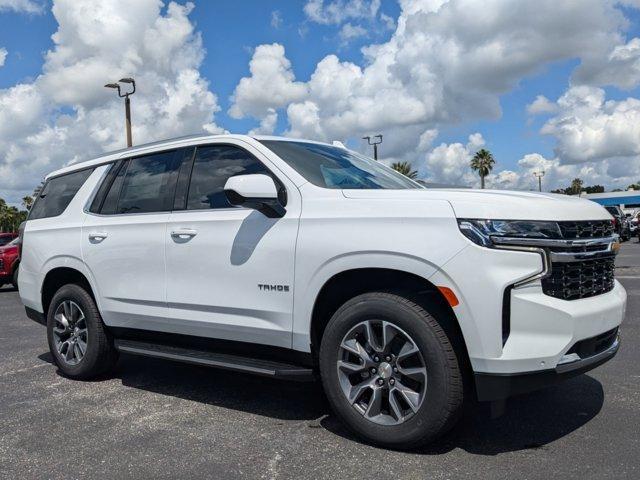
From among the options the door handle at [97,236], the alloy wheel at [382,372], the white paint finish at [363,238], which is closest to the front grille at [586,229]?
the white paint finish at [363,238]

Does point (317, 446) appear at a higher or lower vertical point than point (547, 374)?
lower

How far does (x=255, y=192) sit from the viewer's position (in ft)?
12.0

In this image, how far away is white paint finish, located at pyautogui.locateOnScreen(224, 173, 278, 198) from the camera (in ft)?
12.0

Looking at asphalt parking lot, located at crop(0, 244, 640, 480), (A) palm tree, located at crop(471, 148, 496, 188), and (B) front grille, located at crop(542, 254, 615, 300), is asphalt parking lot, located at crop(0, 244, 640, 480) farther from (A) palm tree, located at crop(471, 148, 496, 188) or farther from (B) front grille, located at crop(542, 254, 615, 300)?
(A) palm tree, located at crop(471, 148, 496, 188)

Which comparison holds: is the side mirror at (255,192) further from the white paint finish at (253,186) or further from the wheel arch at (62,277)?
the wheel arch at (62,277)

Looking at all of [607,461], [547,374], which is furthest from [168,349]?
[607,461]

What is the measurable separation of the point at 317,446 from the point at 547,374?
135cm

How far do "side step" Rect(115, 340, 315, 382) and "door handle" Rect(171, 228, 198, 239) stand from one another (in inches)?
32.8

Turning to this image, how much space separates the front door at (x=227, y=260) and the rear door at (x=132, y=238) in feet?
0.59

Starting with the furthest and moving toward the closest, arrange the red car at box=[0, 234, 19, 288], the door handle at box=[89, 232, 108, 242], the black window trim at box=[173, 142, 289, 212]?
the red car at box=[0, 234, 19, 288] < the door handle at box=[89, 232, 108, 242] < the black window trim at box=[173, 142, 289, 212]

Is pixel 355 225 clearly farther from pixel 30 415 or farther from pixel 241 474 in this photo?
pixel 30 415

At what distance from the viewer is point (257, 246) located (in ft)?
12.6

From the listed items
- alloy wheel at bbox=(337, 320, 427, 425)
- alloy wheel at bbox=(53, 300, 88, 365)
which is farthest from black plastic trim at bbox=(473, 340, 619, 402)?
alloy wheel at bbox=(53, 300, 88, 365)

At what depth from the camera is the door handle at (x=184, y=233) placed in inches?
165
